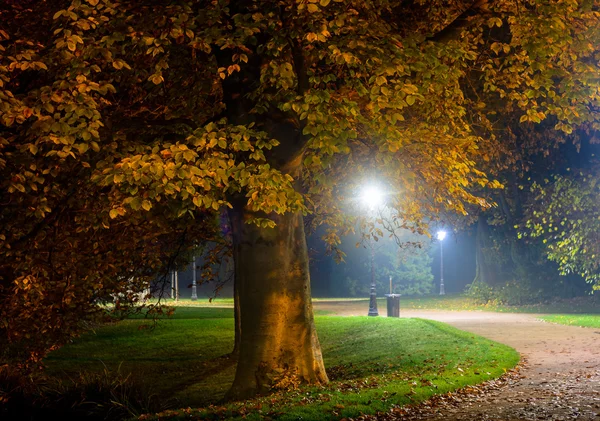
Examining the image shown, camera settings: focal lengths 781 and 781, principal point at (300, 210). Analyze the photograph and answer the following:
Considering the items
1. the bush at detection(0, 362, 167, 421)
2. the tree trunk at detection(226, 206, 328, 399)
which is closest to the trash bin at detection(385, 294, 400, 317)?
the tree trunk at detection(226, 206, 328, 399)

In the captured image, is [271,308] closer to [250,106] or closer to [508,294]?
[250,106]

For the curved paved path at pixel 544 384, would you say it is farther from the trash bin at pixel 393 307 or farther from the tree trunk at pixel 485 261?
the tree trunk at pixel 485 261

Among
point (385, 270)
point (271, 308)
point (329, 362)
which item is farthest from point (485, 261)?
point (271, 308)

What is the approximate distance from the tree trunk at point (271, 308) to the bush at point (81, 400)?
166 cm

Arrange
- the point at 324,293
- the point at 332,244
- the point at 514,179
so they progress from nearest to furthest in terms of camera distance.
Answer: the point at 332,244
the point at 514,179
the point at 324,293

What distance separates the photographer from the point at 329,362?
18953 millimetres

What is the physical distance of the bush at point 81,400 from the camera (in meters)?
12.6

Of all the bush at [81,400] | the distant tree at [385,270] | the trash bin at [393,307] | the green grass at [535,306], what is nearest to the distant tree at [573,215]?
the green grass at [535,306]

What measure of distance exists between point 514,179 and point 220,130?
2567cm

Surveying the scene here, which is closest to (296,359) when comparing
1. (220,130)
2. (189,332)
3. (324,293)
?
(220,130)

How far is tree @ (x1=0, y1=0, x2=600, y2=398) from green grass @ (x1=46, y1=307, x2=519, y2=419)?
215cm

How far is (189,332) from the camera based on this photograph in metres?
24.2

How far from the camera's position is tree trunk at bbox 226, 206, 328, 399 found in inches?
514

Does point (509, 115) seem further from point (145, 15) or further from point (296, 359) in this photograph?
point (145, 15)
